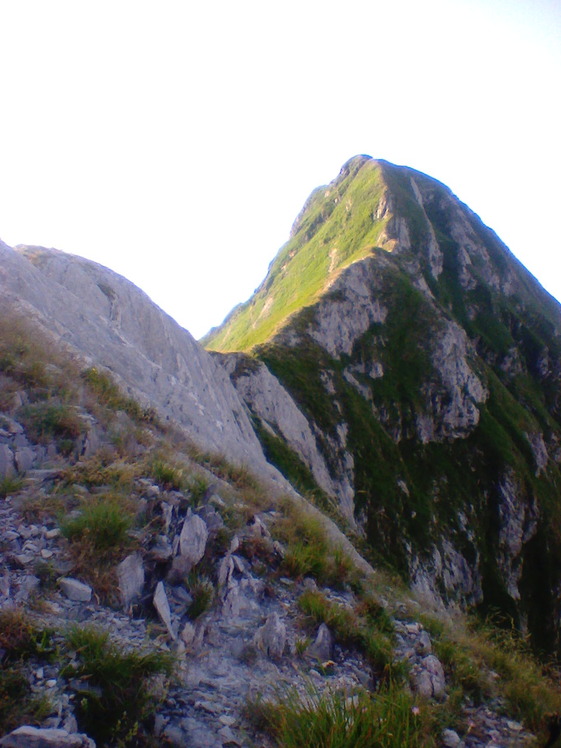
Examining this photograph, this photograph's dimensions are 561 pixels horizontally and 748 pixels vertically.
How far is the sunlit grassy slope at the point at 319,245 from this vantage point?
93.4 meters

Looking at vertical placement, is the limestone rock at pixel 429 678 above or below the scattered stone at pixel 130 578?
above

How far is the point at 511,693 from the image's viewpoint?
5688mm

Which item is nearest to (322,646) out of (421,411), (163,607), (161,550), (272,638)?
(272,638)

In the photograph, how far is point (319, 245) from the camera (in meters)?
108

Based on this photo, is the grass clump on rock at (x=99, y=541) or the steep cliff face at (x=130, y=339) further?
the steep cliff face at (x=130, y=339)

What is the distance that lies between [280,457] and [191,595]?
27.4 m

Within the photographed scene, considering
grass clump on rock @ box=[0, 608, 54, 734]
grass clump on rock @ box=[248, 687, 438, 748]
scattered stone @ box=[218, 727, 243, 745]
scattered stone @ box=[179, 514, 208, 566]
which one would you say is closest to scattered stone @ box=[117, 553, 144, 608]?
scattered stone @ box=[179, 514, 208, 566]

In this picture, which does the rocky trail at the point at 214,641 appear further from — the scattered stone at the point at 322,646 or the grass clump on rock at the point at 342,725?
the grass clump on rock at the point at 342,725

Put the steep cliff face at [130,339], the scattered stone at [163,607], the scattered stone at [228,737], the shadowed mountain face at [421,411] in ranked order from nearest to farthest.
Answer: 1. the scattered stone at [228,737]
2. the scattered stone at [163,607]
3. the steep cliff face at [130,339]
4. the shadowed mountain face at [421,411]

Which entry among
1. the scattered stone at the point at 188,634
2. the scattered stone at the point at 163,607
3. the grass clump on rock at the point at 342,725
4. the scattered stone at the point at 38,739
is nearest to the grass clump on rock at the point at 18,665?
the scattered stone at the point at 38,739

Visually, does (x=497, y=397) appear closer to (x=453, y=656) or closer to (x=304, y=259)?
(x=304, y=259)

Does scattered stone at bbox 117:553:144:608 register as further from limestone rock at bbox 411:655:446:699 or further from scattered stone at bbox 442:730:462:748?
scattered stone at bbox 442:730:462:748

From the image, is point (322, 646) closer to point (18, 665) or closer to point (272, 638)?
point (272, 638)

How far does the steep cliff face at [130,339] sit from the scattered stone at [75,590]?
5.36m
